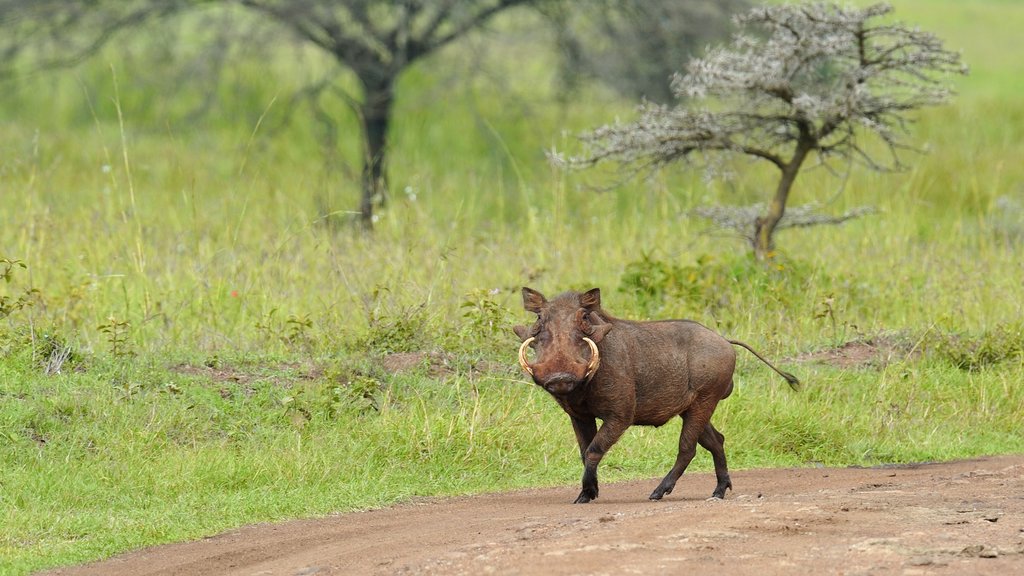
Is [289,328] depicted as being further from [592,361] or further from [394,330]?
[592,361]

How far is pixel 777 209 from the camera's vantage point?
11.0 meters

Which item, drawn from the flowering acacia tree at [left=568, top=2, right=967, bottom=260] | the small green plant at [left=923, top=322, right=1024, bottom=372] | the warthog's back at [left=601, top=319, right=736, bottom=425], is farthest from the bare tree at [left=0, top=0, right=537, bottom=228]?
the warthog's back at [left=601, top=319, right=736, bottom=425]

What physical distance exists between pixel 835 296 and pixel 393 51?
24.1 feet

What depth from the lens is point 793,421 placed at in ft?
27.6

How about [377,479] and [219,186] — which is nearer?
[377,479]

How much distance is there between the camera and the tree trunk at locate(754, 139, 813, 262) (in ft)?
35.9

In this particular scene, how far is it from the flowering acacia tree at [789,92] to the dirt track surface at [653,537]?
4236mm

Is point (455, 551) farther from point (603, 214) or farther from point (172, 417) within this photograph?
point (603, 214)

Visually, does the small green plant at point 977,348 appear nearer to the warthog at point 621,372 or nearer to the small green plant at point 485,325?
the small green plant at point 485,325

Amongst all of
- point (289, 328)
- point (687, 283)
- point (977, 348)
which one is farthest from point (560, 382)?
point (977, 348)

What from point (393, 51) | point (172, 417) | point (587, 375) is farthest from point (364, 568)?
point (393, 51)

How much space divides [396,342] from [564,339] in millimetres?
3110

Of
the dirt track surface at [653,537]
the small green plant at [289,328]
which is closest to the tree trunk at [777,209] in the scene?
the small green plant at [289,328]

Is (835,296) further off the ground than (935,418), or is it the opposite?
(835,296)
